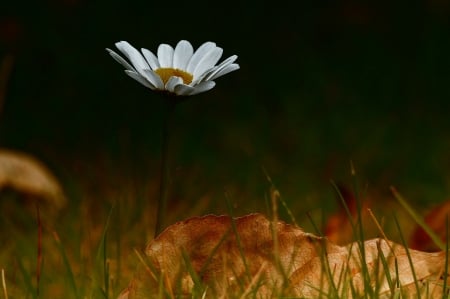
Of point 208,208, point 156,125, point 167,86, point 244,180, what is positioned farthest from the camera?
point 156,125

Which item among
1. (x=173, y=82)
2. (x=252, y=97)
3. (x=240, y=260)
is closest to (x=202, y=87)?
(x=173, y=82)

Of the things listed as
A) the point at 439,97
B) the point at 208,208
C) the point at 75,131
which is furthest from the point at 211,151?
the point at 439,97

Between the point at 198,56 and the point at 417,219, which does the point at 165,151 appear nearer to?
the point at 198,56

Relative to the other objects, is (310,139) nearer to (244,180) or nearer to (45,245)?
(244,180)

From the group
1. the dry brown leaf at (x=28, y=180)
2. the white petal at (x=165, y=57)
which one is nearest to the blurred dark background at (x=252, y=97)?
the dry brown leaf at (x=28, y=180)

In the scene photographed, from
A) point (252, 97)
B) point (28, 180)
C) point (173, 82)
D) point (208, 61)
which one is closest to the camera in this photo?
point (173, 82)
